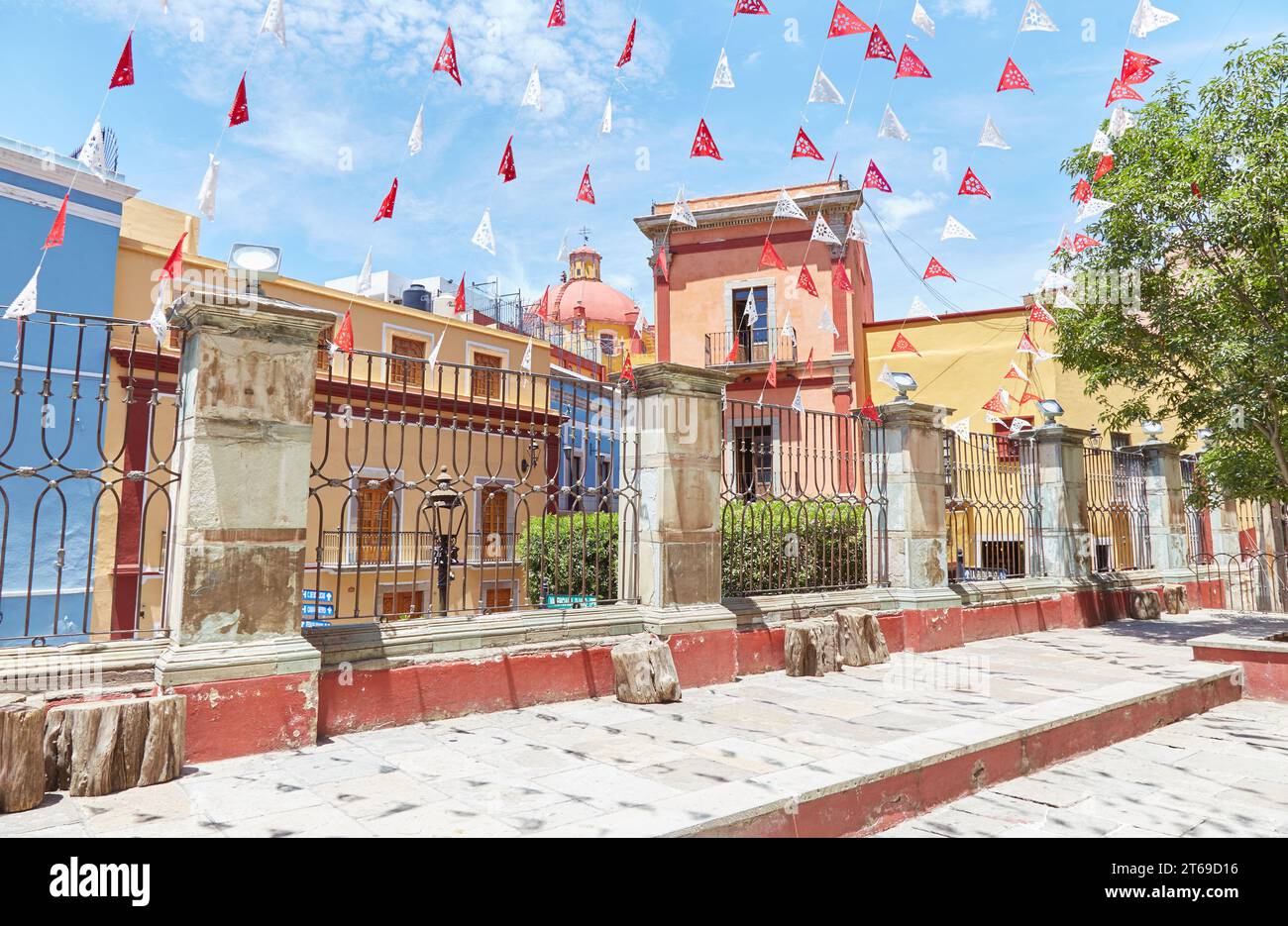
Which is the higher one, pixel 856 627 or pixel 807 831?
pixel 856 627

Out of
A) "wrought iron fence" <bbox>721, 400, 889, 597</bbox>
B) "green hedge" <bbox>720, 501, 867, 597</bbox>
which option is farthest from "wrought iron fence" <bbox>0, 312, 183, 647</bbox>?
"wrought iron fence" <bbox>721, 400, 889, 597</bbox>

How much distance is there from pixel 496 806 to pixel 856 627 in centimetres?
496

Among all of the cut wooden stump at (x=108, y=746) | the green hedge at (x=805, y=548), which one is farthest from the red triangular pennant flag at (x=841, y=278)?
the cut wooden stump at (x=108, y=746)

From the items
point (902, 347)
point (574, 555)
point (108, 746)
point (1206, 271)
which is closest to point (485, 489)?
point (108, 746)

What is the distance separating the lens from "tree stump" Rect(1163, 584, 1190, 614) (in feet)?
42.3

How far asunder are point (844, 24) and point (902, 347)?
47.9ft

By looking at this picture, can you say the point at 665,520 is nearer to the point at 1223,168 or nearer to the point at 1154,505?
the point at 1223,168

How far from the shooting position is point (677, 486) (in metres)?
6.66

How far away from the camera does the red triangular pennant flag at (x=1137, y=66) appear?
26.5 ft

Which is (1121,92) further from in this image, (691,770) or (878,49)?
(691,770)

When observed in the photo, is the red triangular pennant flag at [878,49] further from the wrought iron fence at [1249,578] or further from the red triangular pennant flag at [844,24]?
the wrought iron fence at [1249,578]

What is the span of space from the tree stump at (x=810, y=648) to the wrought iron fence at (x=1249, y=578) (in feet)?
35.7
